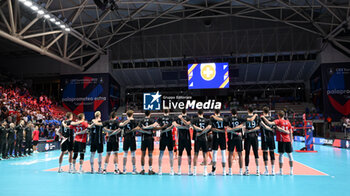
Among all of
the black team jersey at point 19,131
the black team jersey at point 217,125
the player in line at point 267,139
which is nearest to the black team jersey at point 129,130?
the black team jersey at point 217,125

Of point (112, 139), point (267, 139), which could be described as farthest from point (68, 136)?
point (267, 139)

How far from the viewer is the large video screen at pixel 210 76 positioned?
2897 centimetres

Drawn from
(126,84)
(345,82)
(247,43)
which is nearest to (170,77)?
(126,84)

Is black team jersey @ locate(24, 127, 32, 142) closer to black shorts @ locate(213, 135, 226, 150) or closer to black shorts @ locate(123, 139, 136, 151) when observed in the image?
black shorts @ locate(123, 139, 136, 151)

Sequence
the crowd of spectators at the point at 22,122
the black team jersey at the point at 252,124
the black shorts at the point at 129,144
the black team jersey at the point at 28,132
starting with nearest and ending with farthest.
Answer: the black team jersey at the point at 252,124 < the black shorts at the point at 129,144 < the crowd of spectators at the point at 22,122 < the black team jersey at the point at 28,132

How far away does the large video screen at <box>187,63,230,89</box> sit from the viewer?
95.0ft

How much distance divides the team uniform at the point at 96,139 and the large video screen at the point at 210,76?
2081 cm

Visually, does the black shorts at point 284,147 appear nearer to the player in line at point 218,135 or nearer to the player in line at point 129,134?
the player in line at point 218,135

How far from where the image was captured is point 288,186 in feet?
23.0

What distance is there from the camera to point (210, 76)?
2920 cm

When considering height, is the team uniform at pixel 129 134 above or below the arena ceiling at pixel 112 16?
below

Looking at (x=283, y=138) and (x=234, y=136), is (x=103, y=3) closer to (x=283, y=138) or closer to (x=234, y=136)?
(x=234, y=136)

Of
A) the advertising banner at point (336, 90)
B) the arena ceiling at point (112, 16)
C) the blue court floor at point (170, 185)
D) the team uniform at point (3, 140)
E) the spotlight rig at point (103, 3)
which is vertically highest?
the arena ceiling at point (112, 16)

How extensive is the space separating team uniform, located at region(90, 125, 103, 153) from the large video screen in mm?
20805
